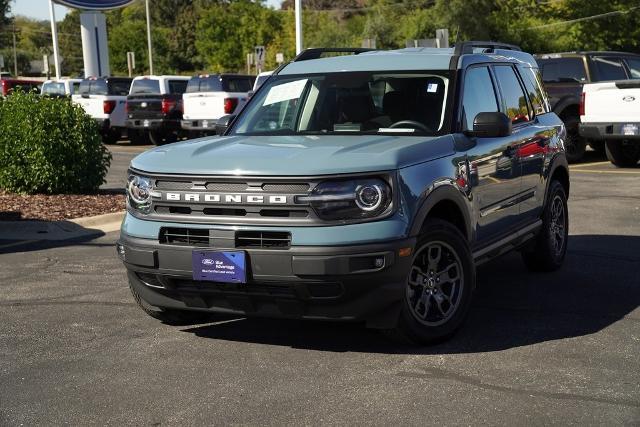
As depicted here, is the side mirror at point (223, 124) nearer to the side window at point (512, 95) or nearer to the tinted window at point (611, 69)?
the side window at point (512, 95)

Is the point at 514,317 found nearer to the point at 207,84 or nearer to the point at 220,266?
the point at 220,266

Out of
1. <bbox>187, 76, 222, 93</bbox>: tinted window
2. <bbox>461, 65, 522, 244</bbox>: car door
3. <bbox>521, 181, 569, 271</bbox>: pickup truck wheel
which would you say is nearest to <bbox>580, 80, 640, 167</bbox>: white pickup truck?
<bbox>521, 181, 569, 271</bbox>: pickup truck wheel

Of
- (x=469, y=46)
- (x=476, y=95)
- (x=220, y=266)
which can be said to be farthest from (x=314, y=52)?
(x=220, y=266)

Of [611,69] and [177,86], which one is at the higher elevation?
[611,69]

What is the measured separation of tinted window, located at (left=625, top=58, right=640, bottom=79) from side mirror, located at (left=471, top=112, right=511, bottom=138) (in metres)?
12.6

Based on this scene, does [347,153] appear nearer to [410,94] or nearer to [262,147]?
[262,147]

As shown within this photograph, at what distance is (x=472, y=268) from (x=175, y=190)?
195 centimetres

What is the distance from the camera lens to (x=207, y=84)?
2378cm

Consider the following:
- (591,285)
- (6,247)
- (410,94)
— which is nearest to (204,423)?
(410,94)

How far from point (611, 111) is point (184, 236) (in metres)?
11.8

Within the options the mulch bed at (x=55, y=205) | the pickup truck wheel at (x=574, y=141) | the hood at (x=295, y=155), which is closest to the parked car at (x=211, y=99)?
the pickup truck wheel at (x=574, y=141)

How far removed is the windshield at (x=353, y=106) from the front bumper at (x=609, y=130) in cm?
998

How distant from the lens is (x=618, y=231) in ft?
32.1

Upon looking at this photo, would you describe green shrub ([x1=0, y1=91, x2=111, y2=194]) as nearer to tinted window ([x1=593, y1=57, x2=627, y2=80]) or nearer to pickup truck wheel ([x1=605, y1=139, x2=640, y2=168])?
pickup truck wheel ([x1=605, y1=139, x2=640, y2=168])
